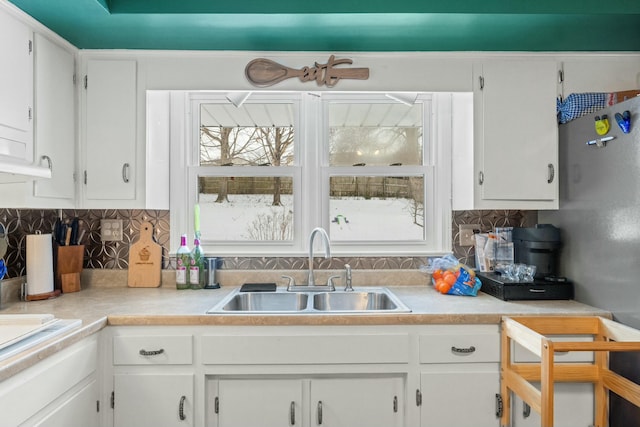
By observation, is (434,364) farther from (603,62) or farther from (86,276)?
(86,276)

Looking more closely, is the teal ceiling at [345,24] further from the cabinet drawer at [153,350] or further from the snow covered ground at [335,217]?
the cabinet drawer at [153,350]

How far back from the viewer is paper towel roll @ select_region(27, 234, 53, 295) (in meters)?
1.90

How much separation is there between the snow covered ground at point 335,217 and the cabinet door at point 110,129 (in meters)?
0.53

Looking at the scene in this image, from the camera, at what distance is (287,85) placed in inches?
80.7

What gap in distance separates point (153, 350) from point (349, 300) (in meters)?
1.04

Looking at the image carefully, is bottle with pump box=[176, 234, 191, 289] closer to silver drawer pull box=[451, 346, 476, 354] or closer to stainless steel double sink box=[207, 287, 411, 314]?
stainless steel double sink box=[207, 287, 411, 314]

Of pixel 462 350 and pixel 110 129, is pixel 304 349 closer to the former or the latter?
pixel 462 350

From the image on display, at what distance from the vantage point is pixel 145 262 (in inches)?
90.6

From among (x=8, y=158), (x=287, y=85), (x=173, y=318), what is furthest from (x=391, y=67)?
(x=8, y=158)

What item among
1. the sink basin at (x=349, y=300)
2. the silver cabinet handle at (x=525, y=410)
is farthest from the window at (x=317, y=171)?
the silver cabinet handle at (x=525, y=410)

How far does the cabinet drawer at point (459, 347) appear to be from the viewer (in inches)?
66.7

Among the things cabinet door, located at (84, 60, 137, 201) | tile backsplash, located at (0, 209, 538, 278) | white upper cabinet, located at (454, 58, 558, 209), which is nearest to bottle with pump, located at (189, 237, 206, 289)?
tile backsplash, located at (0, 209, 538, 278)

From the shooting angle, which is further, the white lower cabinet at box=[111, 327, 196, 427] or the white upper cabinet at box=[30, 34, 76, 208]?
the white upper cabinet at box=[30, 34, 76, 208]

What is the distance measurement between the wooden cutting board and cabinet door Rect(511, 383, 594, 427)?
199 cm
